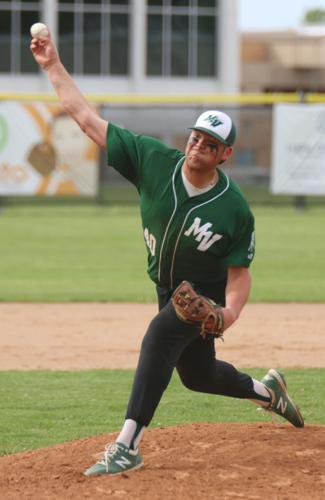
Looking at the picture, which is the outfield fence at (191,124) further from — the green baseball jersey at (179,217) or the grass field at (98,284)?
the green baseball jersey at (179,217)

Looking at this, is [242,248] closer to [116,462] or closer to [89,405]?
[116,462]

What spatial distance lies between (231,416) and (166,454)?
59.5 inches

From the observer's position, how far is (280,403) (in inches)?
252

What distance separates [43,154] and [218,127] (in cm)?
1874

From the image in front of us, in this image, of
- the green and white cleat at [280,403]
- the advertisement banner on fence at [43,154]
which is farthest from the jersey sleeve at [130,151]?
the advertisement banner on fence at [43,154]

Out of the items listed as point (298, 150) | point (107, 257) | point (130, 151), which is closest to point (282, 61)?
point (298, 150)

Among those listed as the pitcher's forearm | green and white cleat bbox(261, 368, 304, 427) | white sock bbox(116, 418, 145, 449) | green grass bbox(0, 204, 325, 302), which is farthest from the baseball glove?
green grass bbox(0, 204, 325, 302)

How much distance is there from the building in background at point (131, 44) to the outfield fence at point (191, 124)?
31.6 feet

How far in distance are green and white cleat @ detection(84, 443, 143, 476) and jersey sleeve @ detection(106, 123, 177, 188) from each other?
1.30m

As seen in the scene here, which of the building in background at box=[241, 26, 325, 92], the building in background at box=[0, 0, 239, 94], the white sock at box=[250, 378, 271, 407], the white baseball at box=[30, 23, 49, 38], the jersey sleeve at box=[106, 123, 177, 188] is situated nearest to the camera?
the jersey sleeve at box=[106, 123, 177, 188]

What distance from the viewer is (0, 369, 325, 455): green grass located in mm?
6812

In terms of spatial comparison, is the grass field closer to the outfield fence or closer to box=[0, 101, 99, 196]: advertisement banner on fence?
box=[0, 101, 99, 196]: advertisement banner on fence

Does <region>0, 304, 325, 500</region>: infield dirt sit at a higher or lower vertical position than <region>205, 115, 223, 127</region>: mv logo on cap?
lower

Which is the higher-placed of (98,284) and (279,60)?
(279,60)
